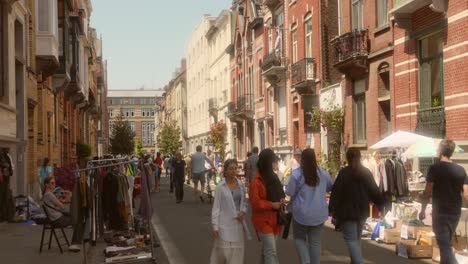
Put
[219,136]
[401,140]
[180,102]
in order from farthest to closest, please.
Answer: [180,102]
[219,136]
[401,140]

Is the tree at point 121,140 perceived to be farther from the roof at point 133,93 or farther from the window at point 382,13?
the roof at point 133,93

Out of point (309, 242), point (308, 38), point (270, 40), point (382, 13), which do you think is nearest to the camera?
point (309, 242)

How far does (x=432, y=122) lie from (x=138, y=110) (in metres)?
154

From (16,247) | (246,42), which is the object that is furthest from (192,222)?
(246,42)

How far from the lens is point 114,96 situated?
170 meters

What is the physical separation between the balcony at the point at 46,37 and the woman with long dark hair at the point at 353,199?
59.9 ft

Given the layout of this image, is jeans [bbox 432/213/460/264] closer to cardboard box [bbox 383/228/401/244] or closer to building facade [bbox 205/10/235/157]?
cardboard box [bbox 383/228/401/244]

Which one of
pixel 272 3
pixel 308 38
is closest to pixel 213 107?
pixel 272 3

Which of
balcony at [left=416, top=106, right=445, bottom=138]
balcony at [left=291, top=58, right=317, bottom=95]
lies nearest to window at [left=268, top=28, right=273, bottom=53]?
balcony at [left=291, top=58, right=317, bottom=95]

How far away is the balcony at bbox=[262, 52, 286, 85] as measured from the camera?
34719 millimetres

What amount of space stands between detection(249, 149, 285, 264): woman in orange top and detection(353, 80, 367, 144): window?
51.9 feet

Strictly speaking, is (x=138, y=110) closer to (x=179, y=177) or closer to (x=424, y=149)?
(x=179, y=177)

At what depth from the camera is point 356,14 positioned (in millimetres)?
24266

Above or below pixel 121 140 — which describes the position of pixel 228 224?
below
